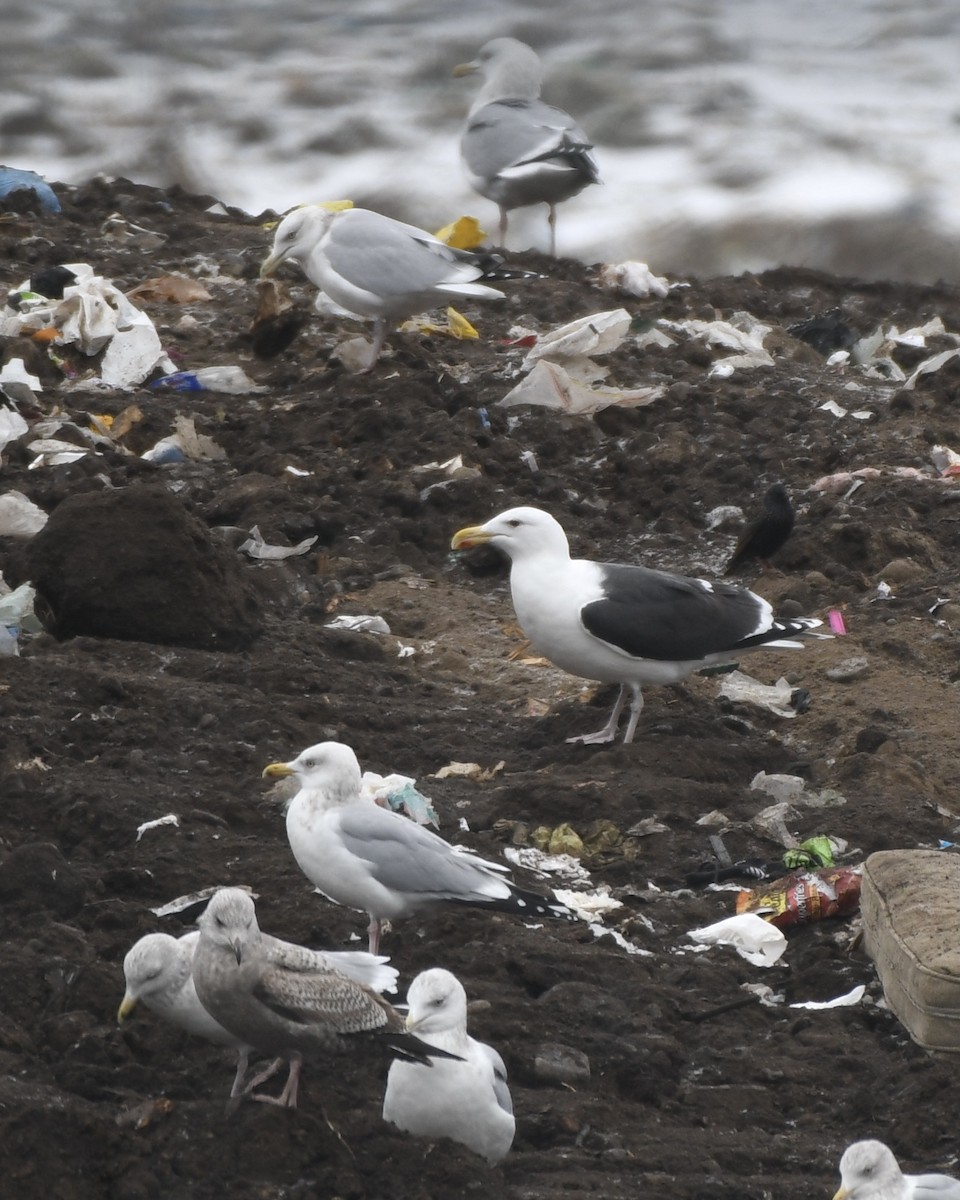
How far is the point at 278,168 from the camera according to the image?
14.2 meters

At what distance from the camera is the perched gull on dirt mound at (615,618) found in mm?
5828

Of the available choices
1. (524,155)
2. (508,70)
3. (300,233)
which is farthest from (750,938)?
(508,70)

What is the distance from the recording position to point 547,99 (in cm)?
1473

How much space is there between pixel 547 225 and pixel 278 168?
239 cm

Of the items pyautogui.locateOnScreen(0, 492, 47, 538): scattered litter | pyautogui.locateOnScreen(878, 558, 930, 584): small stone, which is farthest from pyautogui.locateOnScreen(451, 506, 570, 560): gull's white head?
pyautogui.locateOnScreen(0, 492, 47, 538): scattered litter

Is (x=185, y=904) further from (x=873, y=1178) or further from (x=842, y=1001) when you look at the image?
(x=873, y=1178)

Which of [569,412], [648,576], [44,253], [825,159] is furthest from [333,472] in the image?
[825,159]

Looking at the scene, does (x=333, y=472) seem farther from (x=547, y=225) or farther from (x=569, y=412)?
(x=547, y=225)

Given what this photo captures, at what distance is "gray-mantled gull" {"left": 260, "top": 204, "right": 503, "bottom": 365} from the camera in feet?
30.0

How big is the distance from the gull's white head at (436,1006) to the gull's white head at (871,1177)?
2.47 feet

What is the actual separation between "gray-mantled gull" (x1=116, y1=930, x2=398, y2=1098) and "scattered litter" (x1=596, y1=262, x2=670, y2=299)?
822 centimetres

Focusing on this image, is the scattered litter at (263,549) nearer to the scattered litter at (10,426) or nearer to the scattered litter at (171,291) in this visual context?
the scattered litter at (10,426)

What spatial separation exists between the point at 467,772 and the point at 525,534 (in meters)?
0.85

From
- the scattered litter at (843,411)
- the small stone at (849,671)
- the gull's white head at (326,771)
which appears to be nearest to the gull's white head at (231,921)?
the gull's white head at (326,771)
